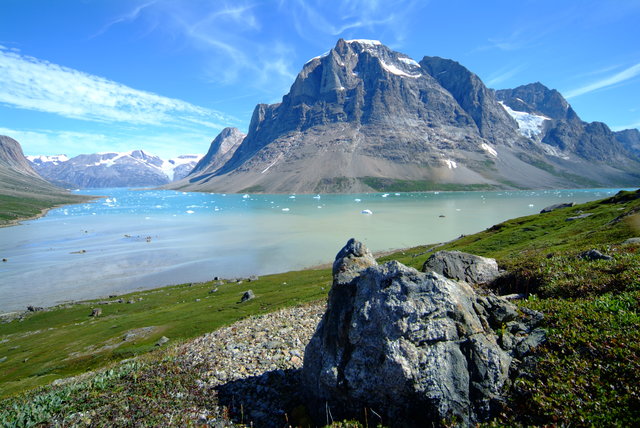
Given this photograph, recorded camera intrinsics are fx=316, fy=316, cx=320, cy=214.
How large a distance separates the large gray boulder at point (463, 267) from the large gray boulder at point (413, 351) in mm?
13597

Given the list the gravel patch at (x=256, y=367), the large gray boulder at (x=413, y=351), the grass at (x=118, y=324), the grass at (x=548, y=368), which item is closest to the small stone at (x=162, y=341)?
the grass at (x=118, y=324)

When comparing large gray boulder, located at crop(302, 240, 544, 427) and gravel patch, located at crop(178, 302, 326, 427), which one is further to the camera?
gravel patch, located at crop(178, 302, 326, 427)

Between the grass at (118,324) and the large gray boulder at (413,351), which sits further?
the grass at (118,324)

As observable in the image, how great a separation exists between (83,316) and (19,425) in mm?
45464

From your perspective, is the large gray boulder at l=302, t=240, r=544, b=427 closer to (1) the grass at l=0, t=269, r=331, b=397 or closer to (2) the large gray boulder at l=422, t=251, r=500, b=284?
(2) the large gray boulder at l=422, t=251, r=500, b=284

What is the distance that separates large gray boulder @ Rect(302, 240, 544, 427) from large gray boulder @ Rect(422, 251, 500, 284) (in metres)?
13.6

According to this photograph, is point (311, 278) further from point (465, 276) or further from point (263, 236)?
point (263, 236)

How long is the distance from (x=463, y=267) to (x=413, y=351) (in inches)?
700

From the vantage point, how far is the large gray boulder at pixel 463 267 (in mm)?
23859

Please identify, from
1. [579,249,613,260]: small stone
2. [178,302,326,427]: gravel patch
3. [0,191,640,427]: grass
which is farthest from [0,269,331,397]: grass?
[579,249,613,260]: small stone

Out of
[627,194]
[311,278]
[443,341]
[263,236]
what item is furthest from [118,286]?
[627,194]

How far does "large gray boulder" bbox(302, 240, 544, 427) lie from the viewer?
353 inches

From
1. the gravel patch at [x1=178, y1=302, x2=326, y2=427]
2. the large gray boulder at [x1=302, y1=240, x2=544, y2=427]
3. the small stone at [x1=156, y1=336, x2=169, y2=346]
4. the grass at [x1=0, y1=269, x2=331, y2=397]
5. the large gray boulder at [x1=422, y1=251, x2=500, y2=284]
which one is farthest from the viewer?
the small stone at [x1=156, y1=336, x2=169, y2=346]

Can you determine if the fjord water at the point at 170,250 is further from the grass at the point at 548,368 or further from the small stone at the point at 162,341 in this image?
the grass at the point at 548,368
